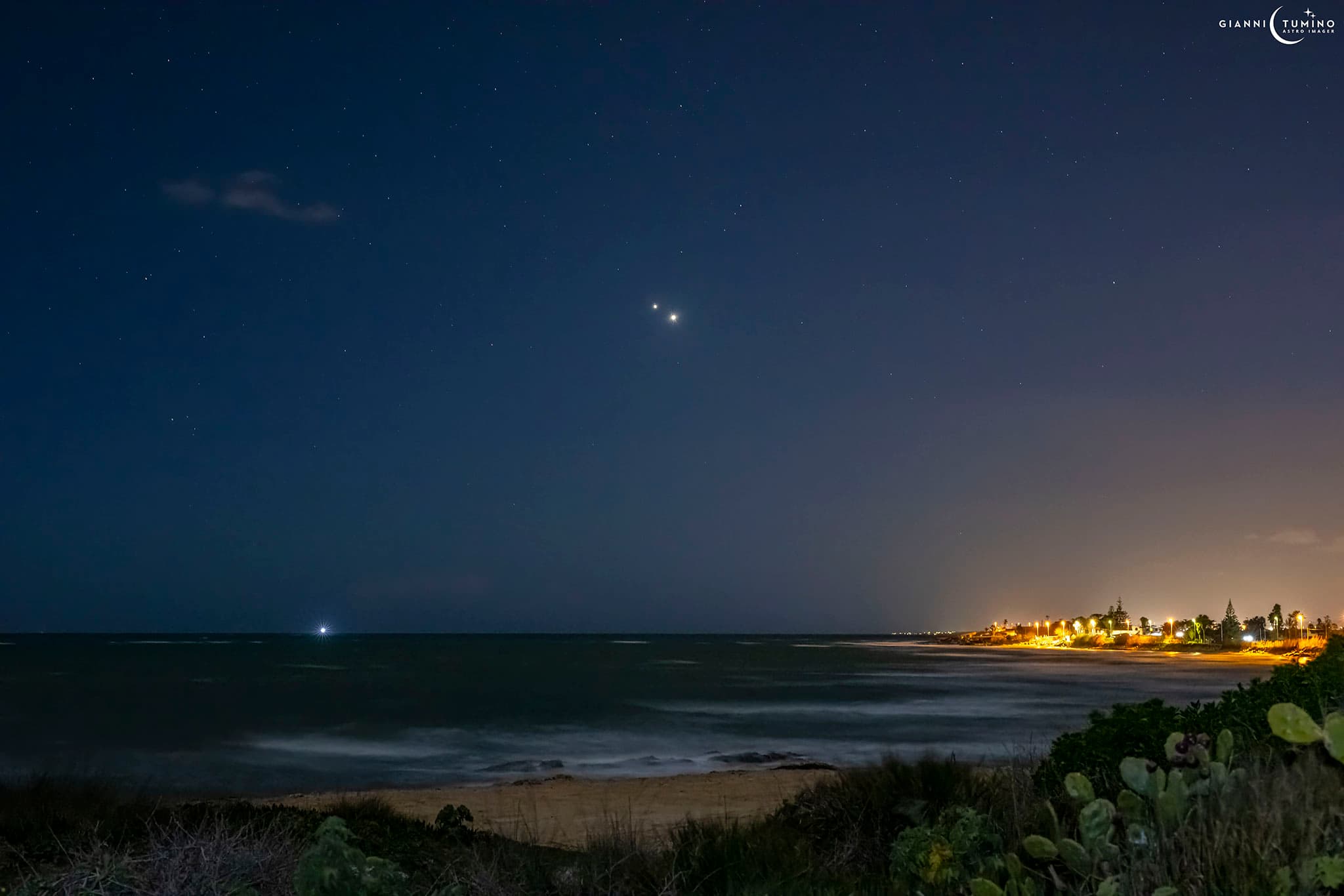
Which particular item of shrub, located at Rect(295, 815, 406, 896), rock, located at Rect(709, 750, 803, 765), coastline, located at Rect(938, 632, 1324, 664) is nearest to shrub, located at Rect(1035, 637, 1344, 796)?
shrub, located at Rect(295, 815, 406, 896)

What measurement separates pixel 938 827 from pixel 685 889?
2202 mm

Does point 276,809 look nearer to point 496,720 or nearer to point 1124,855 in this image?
point 1124,855

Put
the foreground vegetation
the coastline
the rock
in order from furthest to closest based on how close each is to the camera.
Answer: the coastline < the rock < the foreground vegetation

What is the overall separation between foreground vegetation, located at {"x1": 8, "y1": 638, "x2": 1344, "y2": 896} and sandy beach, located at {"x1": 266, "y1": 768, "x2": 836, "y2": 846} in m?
3.83

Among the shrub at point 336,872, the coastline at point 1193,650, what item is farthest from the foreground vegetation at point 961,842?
the coastline at point 1193,650

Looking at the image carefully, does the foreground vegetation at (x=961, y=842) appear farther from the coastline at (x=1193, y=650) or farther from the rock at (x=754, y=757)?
the coastline at (x=1193, y=650)

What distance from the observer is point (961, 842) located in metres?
7.41

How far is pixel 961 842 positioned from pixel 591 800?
12.3m

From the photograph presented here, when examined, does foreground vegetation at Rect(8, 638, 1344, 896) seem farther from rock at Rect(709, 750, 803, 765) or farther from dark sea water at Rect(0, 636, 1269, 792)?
rock at Rect(709, 750, 803, 765)

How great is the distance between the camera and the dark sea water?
28797mm

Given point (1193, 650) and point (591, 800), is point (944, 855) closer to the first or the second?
point (591, 800)

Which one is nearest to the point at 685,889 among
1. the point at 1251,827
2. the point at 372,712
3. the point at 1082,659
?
the point at 1251,827

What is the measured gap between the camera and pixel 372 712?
147 feet

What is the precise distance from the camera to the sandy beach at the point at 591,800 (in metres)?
15.3
